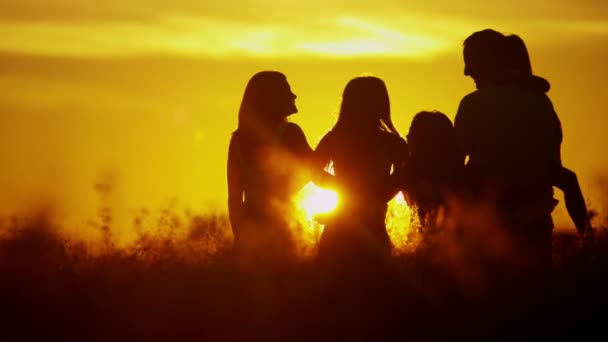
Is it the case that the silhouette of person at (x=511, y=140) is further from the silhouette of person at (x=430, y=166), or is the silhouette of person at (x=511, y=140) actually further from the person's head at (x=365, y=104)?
the person's head at (x=365, y=104)

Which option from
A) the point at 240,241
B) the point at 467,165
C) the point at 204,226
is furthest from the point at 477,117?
the point at 204,226

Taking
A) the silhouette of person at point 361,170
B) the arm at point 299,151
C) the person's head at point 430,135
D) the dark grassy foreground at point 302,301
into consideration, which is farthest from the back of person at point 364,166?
the dark grassy foreground at point 302,301

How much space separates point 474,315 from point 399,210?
2.13 m

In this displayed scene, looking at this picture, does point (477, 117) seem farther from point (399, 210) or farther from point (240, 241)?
point (240, 241)

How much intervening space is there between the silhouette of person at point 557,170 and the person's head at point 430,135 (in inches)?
30.9

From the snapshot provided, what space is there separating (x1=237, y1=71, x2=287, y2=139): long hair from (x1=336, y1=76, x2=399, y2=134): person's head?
2.65 feet

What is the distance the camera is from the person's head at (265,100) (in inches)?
484

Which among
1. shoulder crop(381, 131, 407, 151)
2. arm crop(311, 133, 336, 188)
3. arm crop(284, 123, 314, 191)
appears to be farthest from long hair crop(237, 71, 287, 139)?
shoulder crop(381, 131, 407, 151)

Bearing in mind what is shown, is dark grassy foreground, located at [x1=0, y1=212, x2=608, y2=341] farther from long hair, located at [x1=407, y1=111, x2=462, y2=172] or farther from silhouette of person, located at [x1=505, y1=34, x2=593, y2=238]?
long hair, located at [x1=407, y1=111, x2=462, y2=172]

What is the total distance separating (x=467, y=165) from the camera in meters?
11.6

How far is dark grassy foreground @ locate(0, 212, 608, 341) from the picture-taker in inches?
416

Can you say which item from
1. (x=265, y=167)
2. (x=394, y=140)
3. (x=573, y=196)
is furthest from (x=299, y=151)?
(x=573, y=196)

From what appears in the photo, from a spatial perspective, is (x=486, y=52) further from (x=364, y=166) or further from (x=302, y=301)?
(x=302, y=301)

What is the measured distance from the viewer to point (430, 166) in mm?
11852
